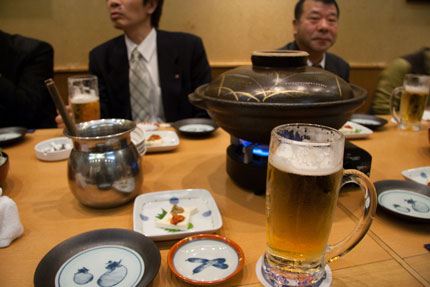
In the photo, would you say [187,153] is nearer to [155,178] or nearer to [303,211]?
[155,178]

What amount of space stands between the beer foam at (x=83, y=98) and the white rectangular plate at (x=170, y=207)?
78 centimetres

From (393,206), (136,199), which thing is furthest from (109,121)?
(393,206)

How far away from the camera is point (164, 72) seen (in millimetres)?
2635

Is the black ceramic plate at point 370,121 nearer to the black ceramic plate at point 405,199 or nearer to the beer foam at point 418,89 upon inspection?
the beer foam at point 418,89

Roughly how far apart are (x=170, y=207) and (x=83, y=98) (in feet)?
2.88

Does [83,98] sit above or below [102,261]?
above

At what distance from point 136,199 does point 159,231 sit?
174 millimetres

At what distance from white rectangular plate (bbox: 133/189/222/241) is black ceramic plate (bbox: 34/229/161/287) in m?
0.06

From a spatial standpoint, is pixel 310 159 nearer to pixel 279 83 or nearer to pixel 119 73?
pixel 279 83

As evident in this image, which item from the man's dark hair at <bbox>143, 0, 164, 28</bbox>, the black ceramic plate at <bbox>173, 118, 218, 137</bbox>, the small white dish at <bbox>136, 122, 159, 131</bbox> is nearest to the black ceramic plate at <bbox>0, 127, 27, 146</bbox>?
the small white dish at <bbox>136, 122, 159, 131</bbox>

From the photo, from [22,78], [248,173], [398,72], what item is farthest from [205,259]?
[398,72]

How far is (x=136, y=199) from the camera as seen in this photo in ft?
3.34

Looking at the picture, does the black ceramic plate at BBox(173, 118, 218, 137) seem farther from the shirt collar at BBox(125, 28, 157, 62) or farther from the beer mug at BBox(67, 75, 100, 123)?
the shirt collar at BBox(125, 28, 157, 62)

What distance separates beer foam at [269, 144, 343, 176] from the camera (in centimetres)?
63
